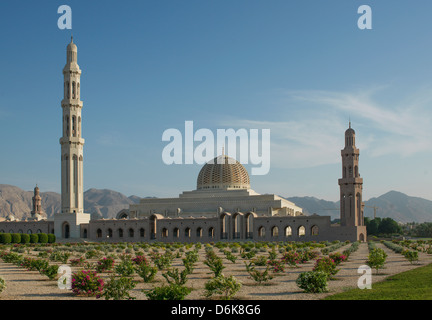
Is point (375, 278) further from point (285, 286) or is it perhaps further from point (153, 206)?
point (153, 206)

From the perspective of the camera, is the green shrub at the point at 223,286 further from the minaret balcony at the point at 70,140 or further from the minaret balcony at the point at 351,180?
the minaret balcony at the point at 70,140

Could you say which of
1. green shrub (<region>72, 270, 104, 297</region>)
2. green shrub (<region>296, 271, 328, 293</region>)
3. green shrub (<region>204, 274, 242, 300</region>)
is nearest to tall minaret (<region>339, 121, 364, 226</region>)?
green shrub (<region>296, 271, 328, 293</region>)

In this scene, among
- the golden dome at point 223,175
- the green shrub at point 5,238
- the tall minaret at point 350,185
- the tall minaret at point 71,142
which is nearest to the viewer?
the green shrub at point 5,238

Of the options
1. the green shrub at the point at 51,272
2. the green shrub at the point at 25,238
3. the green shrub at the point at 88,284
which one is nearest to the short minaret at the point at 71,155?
the green shrub at the point at 25,238

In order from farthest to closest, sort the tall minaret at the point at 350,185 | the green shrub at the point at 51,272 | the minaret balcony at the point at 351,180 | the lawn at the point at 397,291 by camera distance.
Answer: the minaret balcony at the point at 351,180, the tall minaret at the point at 350,185, the green shrub at the point at 51,272, the lawn at the point at 397,291

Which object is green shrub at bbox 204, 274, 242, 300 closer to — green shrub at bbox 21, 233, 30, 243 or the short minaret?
green shrub at bbox 21, 233, 30, 243

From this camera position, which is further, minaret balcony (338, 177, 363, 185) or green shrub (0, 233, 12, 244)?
minaret balcony (338, 177, 363, 185)

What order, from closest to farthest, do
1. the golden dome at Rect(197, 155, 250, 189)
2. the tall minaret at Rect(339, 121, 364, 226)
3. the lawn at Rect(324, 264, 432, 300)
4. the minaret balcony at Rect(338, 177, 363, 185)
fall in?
the lawn at Rect(324, 264, 432, 300) → the tall minaret at Rect(339, 121, 364, 226) → the minaret balcony at Rect(338, 177, 363, 185) → the golden dome at Rect(197, 155, 250, 189)
